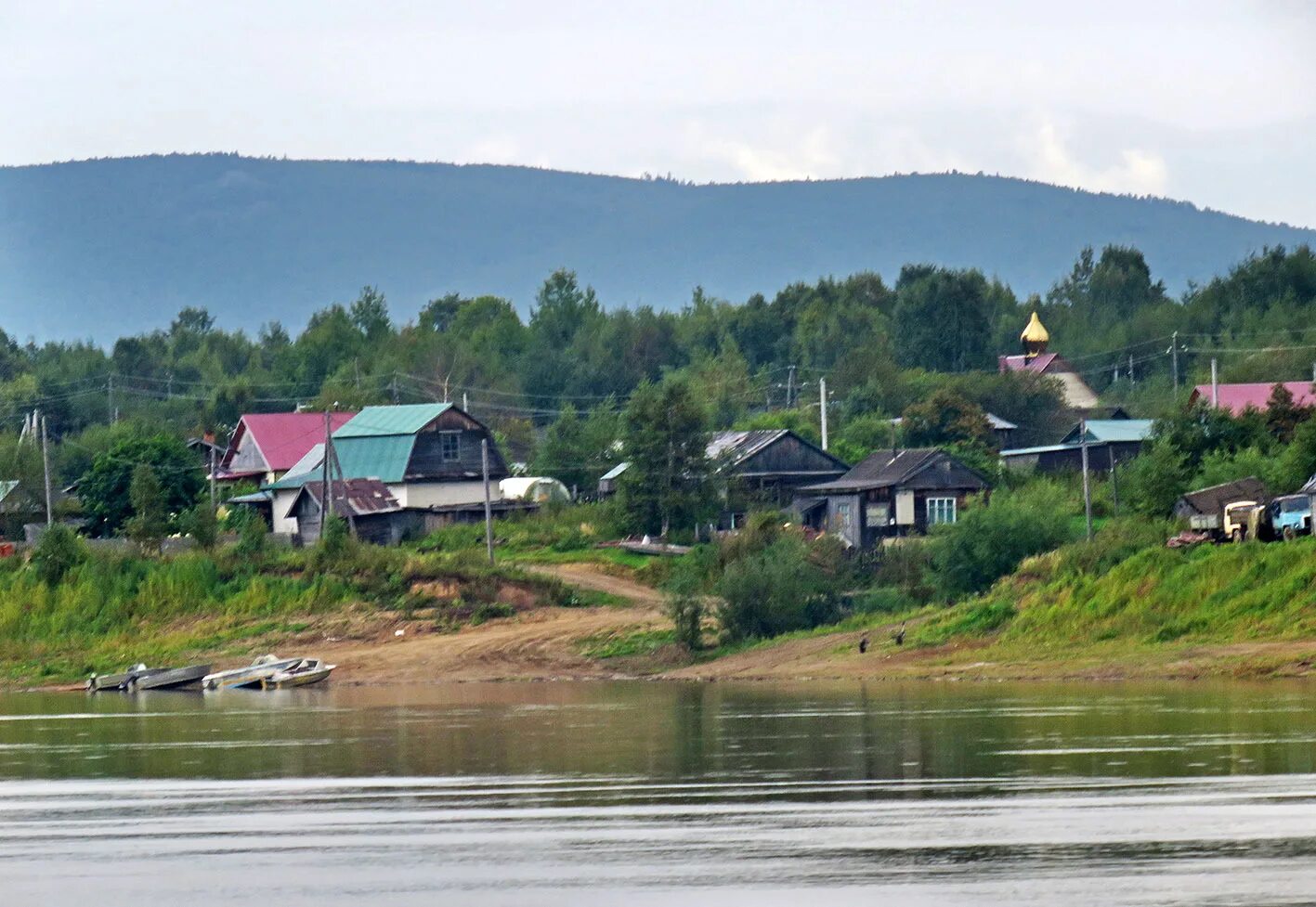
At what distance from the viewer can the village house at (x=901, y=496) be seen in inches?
3093

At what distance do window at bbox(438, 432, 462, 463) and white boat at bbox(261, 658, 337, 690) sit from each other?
28697mm

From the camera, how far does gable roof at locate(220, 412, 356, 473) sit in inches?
3962

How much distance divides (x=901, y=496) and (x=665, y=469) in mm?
9065

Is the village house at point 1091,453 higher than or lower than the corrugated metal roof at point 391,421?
lower

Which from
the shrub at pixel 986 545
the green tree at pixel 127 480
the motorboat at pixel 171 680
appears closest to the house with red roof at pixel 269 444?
the green tree at pixel 127 480

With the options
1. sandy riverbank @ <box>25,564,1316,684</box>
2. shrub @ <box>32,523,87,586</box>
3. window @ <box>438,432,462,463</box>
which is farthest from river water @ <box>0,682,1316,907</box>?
window @ <box>438,432,462,463</box>

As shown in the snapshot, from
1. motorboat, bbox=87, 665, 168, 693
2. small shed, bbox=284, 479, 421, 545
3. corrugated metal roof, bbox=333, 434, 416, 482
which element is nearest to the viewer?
motorboat, bbox=87, 665, 168, 693

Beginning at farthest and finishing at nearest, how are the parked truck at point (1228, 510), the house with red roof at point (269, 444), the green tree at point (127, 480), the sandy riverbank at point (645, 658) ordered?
the house with red roof at point (269, 444)
the green tree at point (127, 480)
the parked truck at point (1228, 510)
the sandy riverbank at point (645, 658)

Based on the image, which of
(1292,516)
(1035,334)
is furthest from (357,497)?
(1035,334)

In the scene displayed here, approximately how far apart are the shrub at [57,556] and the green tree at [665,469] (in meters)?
20.5

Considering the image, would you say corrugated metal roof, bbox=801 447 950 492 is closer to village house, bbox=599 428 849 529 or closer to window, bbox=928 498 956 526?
window, bbox=928 498 956 526

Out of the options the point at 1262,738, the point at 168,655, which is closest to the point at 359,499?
the point at 168,655

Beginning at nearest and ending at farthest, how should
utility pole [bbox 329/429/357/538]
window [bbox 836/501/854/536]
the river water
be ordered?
the river water → utility pole [bbox 329/429/357/538] → window [bbox 836/501/854/536]

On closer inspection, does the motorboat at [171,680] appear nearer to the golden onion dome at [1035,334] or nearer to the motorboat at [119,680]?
the motorboat at [119,680]
